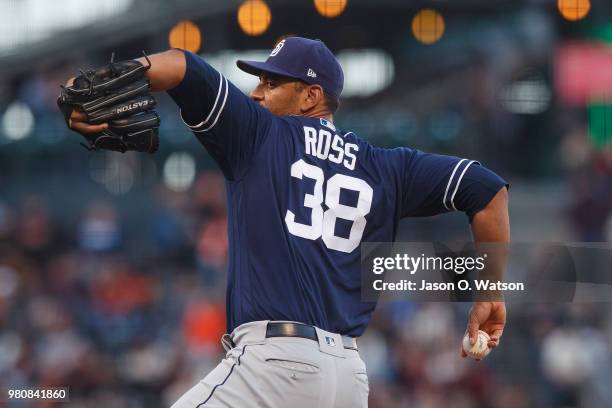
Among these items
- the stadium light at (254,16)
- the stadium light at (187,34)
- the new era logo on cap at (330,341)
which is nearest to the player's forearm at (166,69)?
the new era logo on cap at (330,341)

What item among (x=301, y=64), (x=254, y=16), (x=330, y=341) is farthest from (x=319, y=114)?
(x=254, y=16)

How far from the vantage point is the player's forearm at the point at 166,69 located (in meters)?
3.38

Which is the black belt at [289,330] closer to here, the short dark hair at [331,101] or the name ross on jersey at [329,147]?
the name ross on jersey at [329,147]

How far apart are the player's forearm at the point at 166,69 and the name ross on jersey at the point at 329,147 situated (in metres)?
0.54

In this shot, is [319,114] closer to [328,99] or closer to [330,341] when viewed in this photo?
[328,99]

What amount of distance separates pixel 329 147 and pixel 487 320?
79 centimetres

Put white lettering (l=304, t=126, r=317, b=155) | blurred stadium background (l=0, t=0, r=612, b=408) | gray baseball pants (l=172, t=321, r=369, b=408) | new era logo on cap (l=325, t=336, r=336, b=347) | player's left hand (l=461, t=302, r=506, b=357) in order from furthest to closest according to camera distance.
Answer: blurred stadium background (l=0, t=0, r=612, b=408)
player's left hand (l=461, t=302, r=506, b=357)
white lettering (l=304, t=126, r=317, b=155)
new era logo on cap (l=325, t=336, r=336, b=347)
gray baseball pants (l=172, t=321, r=369, b=408)

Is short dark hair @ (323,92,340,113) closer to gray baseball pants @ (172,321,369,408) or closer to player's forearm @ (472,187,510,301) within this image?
player's forearm @ (472,187,510,301)

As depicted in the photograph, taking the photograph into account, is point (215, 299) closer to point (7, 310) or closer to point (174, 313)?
point (174, 313)

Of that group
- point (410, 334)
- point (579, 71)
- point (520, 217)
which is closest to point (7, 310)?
point (410, 334)

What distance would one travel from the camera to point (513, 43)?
13.1 meters

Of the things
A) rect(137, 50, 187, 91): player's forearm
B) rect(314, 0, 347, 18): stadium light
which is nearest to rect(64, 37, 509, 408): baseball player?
rect(137, 50, 187, 91): player's forearm

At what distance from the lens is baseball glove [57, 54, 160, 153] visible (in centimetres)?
333

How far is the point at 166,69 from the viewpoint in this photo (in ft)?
11.1
